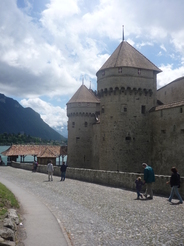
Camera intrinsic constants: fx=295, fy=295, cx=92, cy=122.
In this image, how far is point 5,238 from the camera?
5.92 metres

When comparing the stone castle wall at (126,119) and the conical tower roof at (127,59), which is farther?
the conical tower roof at (127,59)

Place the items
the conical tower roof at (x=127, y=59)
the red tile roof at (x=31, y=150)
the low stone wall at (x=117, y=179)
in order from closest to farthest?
the low stone wall at (x=117, y=179) < the conical tower roof at (x=127, y=59) < the red tile roof at (x=31, y=150)

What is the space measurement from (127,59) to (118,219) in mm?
21388

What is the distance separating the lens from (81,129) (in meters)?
39.9

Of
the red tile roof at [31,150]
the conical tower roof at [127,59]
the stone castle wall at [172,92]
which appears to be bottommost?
the red tile roof at [31,150]

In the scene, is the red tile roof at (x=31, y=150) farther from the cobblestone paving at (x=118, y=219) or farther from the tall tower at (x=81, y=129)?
the cobblestone paving at (x=118, y=219)

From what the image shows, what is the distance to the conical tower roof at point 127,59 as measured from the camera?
90.6ft

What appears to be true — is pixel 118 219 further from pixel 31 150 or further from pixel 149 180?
pixel 31 150

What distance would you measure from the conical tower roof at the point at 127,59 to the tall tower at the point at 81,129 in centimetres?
1178

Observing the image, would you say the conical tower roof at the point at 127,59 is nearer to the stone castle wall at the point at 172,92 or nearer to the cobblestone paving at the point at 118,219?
the stone castle wall at the point at 172,92

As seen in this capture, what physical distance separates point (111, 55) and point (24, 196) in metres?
20.2

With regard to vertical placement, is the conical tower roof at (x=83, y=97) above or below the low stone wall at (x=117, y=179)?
above

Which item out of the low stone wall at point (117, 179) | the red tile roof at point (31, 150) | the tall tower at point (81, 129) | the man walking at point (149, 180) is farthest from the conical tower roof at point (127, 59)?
the red tile roof at point (31, 150)

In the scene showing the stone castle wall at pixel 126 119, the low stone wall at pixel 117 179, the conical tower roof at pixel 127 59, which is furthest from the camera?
the conical tower roof at pixel 127 59
